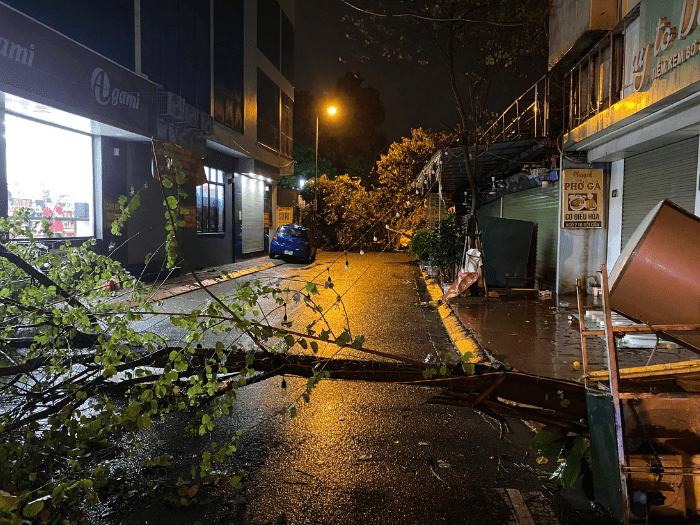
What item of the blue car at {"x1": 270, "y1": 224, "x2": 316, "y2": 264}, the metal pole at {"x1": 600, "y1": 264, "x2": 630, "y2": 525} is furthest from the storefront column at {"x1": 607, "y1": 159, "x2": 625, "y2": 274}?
the blue car at {"x1": 270, "y1": 224, "x2": 316, "y2": 264}

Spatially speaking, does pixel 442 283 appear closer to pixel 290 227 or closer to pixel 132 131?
pixel 132 131

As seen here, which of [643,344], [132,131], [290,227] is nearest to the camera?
[643,344]

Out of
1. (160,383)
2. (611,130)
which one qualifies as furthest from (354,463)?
(611,130)

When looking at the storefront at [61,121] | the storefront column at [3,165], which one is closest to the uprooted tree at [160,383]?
the storefront at [61,121]

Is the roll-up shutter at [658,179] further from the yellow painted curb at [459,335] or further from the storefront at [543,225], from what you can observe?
the yellow painted curb at [459,335]

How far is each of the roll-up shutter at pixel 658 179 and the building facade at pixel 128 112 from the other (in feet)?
28.0

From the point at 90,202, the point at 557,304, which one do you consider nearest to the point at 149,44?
the point at 90,202

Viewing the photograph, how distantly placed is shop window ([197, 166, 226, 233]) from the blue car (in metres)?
3.53

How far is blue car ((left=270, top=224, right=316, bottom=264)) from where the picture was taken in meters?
25.2

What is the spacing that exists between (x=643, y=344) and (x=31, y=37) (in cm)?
1240

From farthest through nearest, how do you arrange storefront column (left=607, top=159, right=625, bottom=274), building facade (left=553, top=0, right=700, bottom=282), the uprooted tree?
storefront column (left=607, top=159, right=625, bottom=274)
building facade (left=553, top=0, right=700, bottom=282)
the uprooted tree

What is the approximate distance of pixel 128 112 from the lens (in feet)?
44.5

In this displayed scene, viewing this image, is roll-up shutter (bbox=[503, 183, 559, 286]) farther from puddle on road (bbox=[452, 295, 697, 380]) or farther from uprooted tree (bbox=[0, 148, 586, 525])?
uprooted tree (bbox=[0, 148, 586, 525])

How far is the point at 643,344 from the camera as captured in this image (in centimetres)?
744
